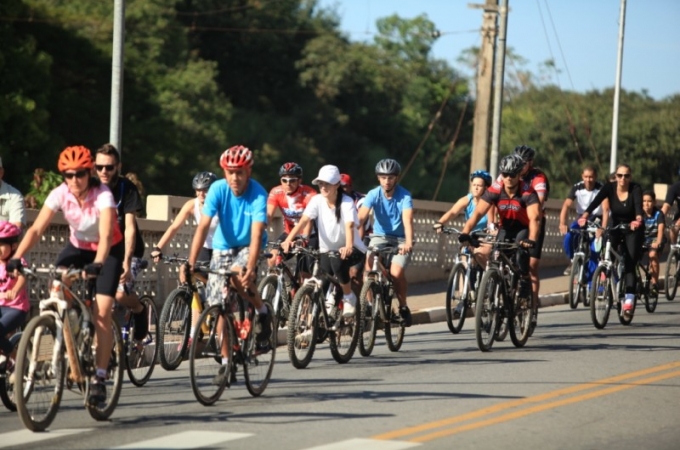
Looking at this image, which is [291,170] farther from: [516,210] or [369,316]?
[516,210]

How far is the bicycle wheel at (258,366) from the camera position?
1108 centimetres

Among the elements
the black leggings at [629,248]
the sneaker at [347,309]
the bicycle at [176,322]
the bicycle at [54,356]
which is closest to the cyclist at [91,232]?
the bicycle at [54,356]

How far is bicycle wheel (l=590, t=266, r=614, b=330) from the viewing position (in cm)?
1700

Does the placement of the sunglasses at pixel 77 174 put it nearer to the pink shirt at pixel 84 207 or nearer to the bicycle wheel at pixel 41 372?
the pink shirt at pixel 84 207

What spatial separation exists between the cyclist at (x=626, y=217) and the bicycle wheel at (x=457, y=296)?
6.48 ft

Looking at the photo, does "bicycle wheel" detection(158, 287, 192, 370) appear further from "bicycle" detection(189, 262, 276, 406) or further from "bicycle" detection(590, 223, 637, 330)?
"bicycle" detection(590, 223, 637, 330)

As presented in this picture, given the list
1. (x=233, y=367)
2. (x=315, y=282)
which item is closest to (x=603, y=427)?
(x=233, y=367)

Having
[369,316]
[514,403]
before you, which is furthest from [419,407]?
[369,316]

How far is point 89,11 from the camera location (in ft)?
199

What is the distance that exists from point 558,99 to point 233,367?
80206mm

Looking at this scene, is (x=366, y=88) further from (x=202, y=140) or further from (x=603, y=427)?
(x=603, y=427)

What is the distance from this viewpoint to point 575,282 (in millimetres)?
20094

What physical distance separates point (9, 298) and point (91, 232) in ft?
3.46

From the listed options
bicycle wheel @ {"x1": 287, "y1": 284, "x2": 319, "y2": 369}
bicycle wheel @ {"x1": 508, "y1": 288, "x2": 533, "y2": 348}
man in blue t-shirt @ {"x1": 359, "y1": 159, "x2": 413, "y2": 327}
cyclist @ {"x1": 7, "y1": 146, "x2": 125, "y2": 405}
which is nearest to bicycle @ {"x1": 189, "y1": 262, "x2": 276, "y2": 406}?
cyclist @ {"x1": 7, "y1": 146, "x2": 125, "y2": 405}
